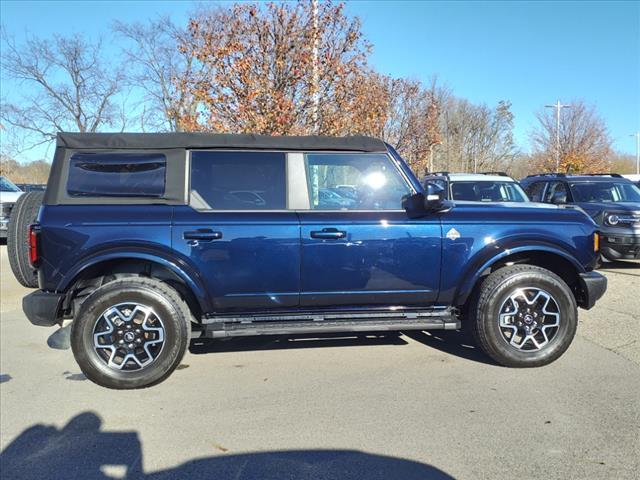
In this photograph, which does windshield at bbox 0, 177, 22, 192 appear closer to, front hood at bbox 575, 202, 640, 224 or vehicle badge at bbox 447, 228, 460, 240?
Result: vehicle badge at bbox 447, 228, 460, 240

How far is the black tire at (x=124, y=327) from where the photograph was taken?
3609 millimetres

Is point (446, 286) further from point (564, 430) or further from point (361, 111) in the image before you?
point (361, 111)

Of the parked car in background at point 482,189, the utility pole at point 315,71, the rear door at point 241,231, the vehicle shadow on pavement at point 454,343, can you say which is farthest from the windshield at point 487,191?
the rear door at point 241,231

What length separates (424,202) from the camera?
3.82 m

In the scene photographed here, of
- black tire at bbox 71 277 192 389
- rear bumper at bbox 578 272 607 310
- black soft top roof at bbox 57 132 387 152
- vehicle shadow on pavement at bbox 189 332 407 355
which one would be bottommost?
vehicle shadow on pavement at bbox 189 332 407 355

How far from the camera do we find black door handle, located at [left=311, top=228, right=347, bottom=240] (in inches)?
149

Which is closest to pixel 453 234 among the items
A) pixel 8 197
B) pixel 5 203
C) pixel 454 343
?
pixel 454 343

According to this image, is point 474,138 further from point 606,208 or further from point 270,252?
point 270,252

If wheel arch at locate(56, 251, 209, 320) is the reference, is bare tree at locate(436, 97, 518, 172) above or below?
above

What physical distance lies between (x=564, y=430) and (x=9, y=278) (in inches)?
346

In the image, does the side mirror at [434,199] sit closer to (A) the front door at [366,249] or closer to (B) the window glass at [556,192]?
(A) the front door at [366,249]

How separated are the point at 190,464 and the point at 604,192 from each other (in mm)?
9723

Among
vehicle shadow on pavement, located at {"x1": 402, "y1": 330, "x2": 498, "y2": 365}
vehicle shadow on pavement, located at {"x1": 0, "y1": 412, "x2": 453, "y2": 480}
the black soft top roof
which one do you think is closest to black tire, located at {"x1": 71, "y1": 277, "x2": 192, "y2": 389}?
vehicle shadow on pavement, located at {"x1": 0, "y1": 412, "x2": 453, "y2": 480}

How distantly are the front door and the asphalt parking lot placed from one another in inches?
27.5
